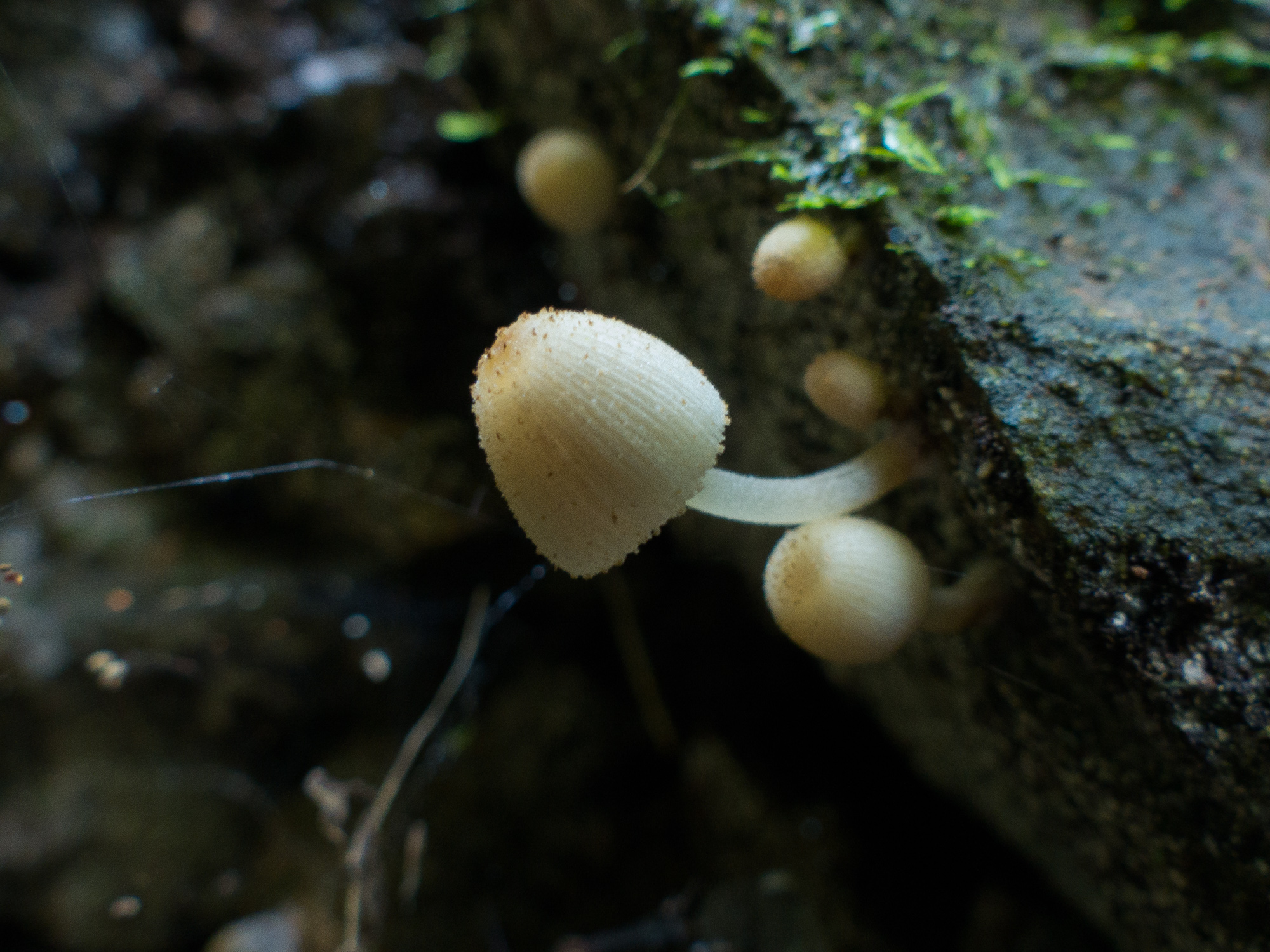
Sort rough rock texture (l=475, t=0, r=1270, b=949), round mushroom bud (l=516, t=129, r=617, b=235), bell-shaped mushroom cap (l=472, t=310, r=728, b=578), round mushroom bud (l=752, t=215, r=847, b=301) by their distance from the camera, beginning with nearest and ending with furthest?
bell-shaped mushroom cap (l=472, t=310, r=728, b=578)
rough rock texture (l=475, t=0, r=1270, b=949)
round mushroom bud (l=752, t=215, r=847, b=301)
round mushroom bud (l=516, t=129, r=617, b=235)

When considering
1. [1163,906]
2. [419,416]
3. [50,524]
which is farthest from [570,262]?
[1163,906]

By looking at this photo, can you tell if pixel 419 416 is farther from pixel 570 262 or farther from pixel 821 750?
pixel 821 750

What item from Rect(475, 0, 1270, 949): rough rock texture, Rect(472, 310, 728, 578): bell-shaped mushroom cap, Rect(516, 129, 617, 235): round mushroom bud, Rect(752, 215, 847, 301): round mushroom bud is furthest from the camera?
Rect(516, 129, 617, 235): round mushroom bud

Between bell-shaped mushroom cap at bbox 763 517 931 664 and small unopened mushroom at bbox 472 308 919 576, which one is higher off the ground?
small unopened mushroom at bbox 472 308 919 576

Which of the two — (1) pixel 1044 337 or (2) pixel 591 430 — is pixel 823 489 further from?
(2) pixel 591 430

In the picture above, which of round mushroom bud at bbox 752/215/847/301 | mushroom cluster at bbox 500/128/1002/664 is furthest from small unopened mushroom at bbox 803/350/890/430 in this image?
round mushroom bud at bbox 752/215/847/301

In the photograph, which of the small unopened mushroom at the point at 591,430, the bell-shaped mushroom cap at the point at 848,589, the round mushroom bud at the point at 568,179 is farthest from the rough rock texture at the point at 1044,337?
the small unopened mushroom at the point at 591,430

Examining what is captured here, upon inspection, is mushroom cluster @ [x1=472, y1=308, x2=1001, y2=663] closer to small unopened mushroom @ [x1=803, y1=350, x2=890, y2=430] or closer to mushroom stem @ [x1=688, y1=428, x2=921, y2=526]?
mushroom stem @ [x1=688, y1=428, x2=921, y2=526]

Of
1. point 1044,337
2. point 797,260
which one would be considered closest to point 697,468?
point 797,260
